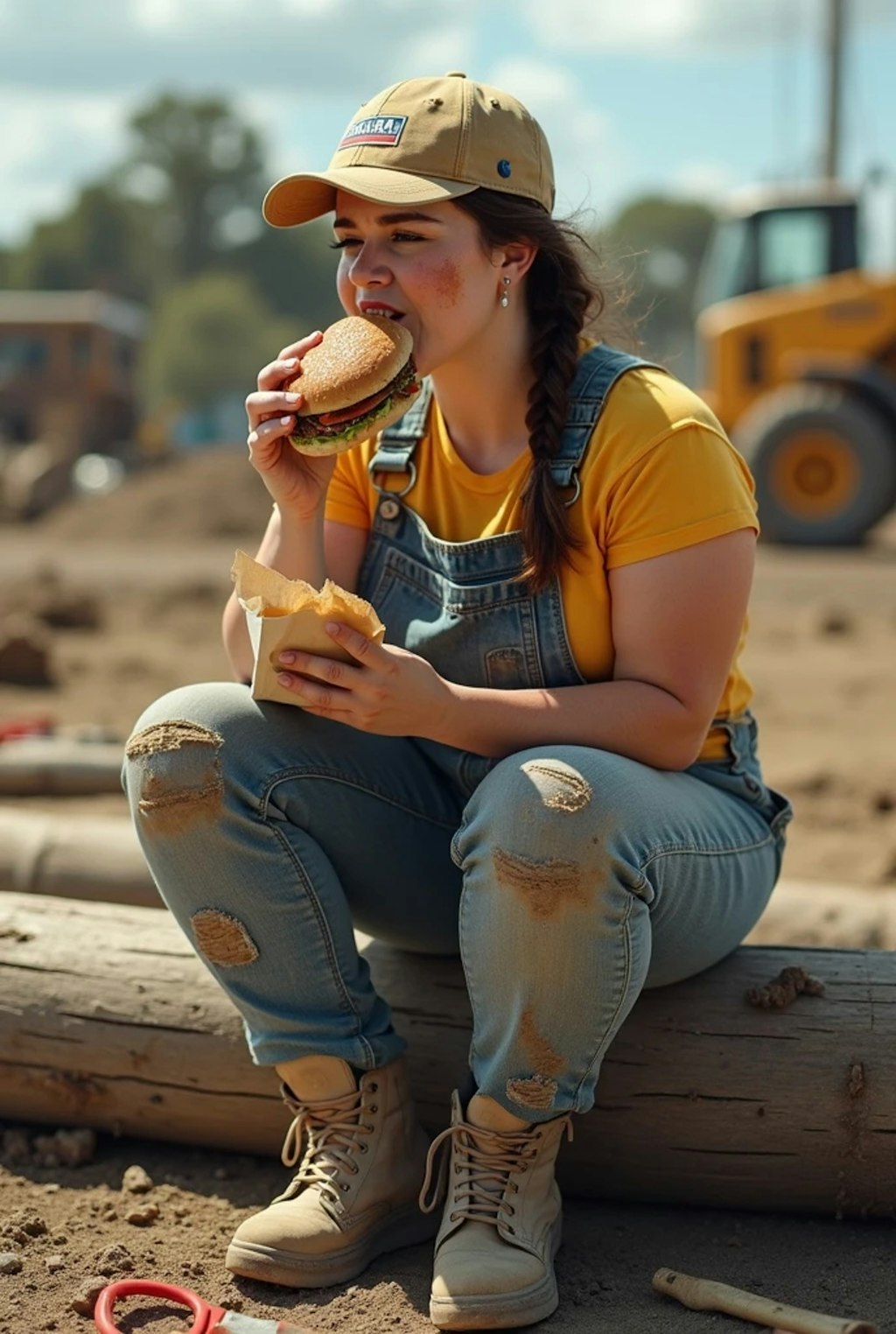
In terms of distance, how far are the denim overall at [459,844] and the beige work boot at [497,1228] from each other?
0.10 m

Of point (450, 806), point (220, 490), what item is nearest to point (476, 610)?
point (450, 806)

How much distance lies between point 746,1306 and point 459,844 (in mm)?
760

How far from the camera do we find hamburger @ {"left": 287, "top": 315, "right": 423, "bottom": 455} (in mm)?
2523

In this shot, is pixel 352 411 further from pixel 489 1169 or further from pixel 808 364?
pixel 808 364

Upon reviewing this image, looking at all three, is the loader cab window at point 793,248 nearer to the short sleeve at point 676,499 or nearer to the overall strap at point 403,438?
the overall strap at point 403,438

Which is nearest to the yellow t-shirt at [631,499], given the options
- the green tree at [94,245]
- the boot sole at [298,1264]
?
the boot sole at [298,1264]

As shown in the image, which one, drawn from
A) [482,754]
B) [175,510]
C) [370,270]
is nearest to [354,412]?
[370,270]

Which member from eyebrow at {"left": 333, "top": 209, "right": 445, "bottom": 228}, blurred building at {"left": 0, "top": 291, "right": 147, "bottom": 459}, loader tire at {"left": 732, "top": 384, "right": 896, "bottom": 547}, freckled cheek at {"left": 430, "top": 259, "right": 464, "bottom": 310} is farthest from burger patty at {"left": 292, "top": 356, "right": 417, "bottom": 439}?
blurred building at {"left": 0, "top": 291, "right": 147, "bottom": 459}

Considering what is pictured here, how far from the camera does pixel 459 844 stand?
2375 mm

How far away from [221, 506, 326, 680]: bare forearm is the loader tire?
1018cm

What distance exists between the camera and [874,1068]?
2580mm

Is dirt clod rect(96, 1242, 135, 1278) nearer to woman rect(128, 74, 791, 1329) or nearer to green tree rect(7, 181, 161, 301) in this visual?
woman rect(128, 74, 791, 1329)

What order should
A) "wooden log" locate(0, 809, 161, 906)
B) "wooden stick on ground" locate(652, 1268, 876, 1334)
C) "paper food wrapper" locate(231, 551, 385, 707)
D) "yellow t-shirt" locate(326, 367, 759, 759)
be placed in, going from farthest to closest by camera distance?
1. "wooden log" locate(0, 809, 161, 906)
2. "yellow t-shirt" locate(326, 367, 759, 759)
3. "paper food wrapper" locate(231, 551, 385, 707)
4. "wooden stick on ground" locate(652, 1268, 876, 1334)

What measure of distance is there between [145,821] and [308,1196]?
0.64 metres
